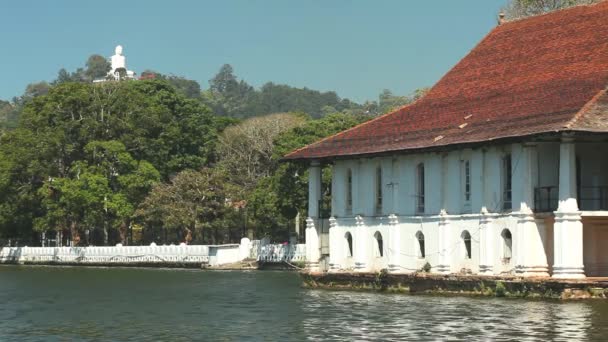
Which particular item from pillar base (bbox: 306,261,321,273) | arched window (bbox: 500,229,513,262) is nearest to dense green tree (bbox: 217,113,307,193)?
pillar base (bbox: 306,261,321,273)

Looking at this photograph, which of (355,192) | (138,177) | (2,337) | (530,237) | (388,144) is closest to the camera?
(2,337)

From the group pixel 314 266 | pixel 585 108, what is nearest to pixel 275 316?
pixel 585 108

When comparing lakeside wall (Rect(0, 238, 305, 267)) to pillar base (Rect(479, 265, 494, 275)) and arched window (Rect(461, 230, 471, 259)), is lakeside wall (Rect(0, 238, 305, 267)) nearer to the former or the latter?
arched window (Rect(461, 230, 471, 259))

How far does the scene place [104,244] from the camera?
378 ft

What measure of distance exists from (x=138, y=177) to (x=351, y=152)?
48.6 meters

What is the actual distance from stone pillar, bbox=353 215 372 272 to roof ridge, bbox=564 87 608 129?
15812 mm

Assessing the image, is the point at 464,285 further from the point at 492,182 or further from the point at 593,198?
the point at 593,198

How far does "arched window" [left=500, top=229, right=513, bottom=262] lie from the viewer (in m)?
53.9

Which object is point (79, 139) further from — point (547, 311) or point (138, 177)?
point (547, 311)

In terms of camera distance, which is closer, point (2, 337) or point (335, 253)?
point (2, 337)

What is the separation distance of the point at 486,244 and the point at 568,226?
520 centimetres

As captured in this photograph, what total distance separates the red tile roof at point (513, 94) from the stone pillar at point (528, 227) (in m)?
1.36

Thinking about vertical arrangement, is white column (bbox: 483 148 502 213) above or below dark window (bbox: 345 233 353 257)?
above

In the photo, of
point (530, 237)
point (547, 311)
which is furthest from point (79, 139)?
point (547, 311)
